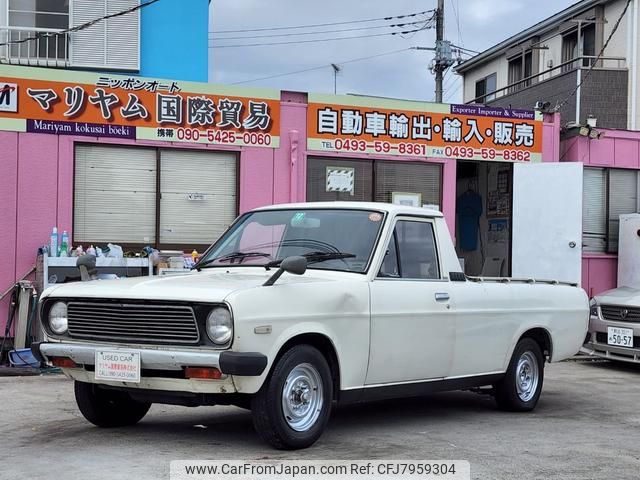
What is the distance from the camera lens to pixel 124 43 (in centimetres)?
1513

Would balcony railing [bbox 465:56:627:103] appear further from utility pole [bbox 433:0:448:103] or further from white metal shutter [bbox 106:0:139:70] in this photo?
white metal shutter [bbox 106:0:139:70]

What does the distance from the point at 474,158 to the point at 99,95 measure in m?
5.84

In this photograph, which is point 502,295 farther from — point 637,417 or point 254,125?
point 254,125

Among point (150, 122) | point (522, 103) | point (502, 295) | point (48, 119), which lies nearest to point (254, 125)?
point (150, 122)

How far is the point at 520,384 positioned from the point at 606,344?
4.08 meters

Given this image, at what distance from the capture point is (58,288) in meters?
6.26

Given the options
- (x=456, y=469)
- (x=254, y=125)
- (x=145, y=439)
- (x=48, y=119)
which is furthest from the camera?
(x=254, y=125)

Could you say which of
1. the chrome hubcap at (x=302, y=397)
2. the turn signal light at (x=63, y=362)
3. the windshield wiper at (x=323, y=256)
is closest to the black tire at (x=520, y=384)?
the windshield wiper at (x=323, y=256)

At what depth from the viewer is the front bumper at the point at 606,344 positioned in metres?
11.2

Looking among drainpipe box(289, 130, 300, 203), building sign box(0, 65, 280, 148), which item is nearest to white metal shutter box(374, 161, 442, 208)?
drainpipe box(289, 130, 300, 203)

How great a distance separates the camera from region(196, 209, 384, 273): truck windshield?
6.62m

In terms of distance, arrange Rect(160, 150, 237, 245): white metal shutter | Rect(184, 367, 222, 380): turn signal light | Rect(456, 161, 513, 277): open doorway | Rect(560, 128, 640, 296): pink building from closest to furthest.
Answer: Rect(184, 367, 222, 380): turn signal light < Rect(160, 150, 237, 245): white metal shutter < Rect(560, 128, 640, 296): pink building < Rect(456, 161, 513, 277): open doorway

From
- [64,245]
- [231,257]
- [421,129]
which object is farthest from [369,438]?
[421,129]

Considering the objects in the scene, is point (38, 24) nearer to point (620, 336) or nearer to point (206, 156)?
point (206, 156)
